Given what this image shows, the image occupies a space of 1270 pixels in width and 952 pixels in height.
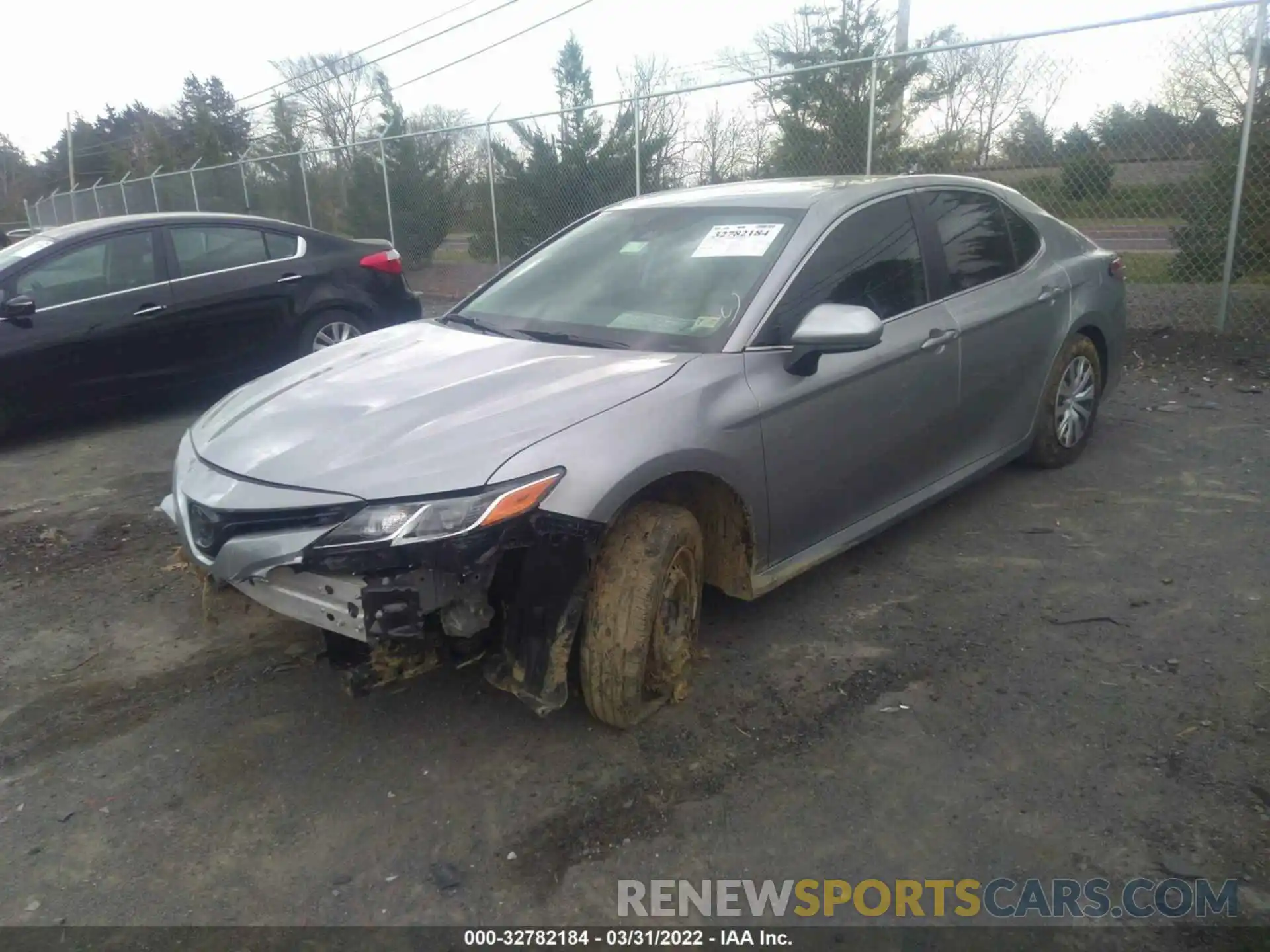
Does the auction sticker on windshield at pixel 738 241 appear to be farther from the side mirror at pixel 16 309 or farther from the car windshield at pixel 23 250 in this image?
the car windshield at pixel 23 250

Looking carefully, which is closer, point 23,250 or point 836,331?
point 836,331

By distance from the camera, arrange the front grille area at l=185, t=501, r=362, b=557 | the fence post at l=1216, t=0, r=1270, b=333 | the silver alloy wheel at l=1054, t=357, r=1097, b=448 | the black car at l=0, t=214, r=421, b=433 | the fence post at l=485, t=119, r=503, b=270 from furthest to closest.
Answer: the fence post at l=485, t=119, r=503, b=270 → the fence post at l=1216, t=0, r=1270, b=333 → the black car at l=0, t=214, r=421, b=433 → the silver alloy wheel at l=1054, t=357, r=1097, b=448 → the front grille area at l=185, t=501, r=362, b=557

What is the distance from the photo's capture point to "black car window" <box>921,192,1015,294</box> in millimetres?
4188

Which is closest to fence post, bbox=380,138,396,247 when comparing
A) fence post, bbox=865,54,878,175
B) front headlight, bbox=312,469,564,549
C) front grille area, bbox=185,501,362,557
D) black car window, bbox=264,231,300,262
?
black car window, bbox=264,231,300,262

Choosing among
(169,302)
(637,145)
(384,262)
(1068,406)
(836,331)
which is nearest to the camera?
(836,331)

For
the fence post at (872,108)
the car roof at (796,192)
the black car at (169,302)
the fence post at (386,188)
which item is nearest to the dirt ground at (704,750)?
the car roof at (796,192)

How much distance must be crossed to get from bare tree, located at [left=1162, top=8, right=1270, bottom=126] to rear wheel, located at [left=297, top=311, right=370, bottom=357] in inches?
257

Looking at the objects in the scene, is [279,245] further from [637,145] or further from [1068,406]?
[1068,406]

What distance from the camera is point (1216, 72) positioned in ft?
23.5

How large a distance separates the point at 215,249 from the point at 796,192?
4987 mm

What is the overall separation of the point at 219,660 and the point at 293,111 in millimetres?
34235

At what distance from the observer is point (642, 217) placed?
13.5 feet

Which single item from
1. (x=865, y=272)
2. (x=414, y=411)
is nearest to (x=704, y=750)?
(x=414, y=411)

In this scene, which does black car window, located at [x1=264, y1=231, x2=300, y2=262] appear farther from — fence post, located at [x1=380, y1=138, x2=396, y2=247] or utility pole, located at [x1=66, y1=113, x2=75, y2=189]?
utility pole, located at [x1=66, y1=113, x2=75, y2=189]
